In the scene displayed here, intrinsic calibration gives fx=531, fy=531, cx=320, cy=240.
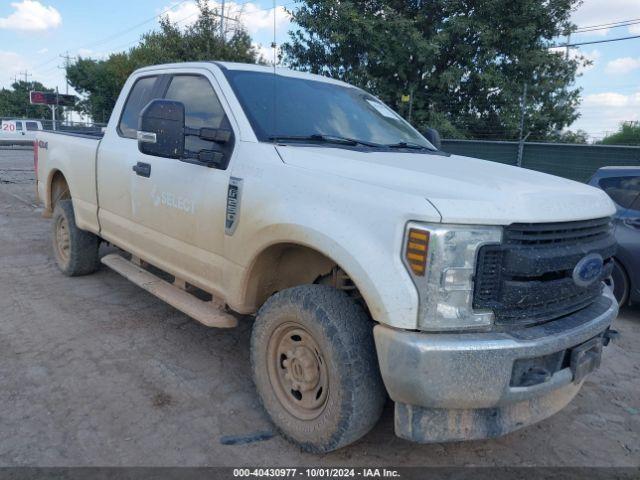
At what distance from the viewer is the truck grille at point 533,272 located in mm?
2270

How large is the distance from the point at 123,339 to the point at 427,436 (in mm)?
2717

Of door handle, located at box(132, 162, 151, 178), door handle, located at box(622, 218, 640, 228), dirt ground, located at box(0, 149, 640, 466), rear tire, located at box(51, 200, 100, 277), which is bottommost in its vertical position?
dirt ground, located at box(0, 149, 640, 466)

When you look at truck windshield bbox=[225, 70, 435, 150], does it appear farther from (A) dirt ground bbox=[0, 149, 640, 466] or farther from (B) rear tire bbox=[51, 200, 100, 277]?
(B) rear tire bbox=[51, 200, 100, 277]

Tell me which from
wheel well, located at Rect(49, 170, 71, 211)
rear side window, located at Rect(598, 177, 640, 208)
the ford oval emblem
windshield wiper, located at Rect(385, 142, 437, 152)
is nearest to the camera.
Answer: the ford oval emblem

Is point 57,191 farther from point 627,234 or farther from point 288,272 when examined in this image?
point 627,234

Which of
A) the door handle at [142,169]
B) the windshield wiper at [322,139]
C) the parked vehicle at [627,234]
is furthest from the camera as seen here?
the parked vehicle at [627,234]

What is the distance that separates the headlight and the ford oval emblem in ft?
→ 2.04

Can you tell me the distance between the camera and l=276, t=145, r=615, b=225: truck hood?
225 centimetres

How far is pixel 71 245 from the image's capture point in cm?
551

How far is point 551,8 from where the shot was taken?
14.3 m

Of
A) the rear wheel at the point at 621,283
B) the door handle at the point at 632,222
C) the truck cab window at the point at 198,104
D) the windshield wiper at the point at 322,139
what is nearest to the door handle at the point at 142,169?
the truck cab window at the point at 198,104

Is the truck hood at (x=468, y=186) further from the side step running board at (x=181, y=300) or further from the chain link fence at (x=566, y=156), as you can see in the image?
the chain link fence at (x=566, y=156)

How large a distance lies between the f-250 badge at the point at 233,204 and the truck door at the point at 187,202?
0.16 feet

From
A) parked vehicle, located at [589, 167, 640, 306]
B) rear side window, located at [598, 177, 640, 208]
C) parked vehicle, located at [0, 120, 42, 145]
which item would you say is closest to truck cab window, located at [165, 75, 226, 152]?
parked vehicle, located at [589, 167, 640, 306]
